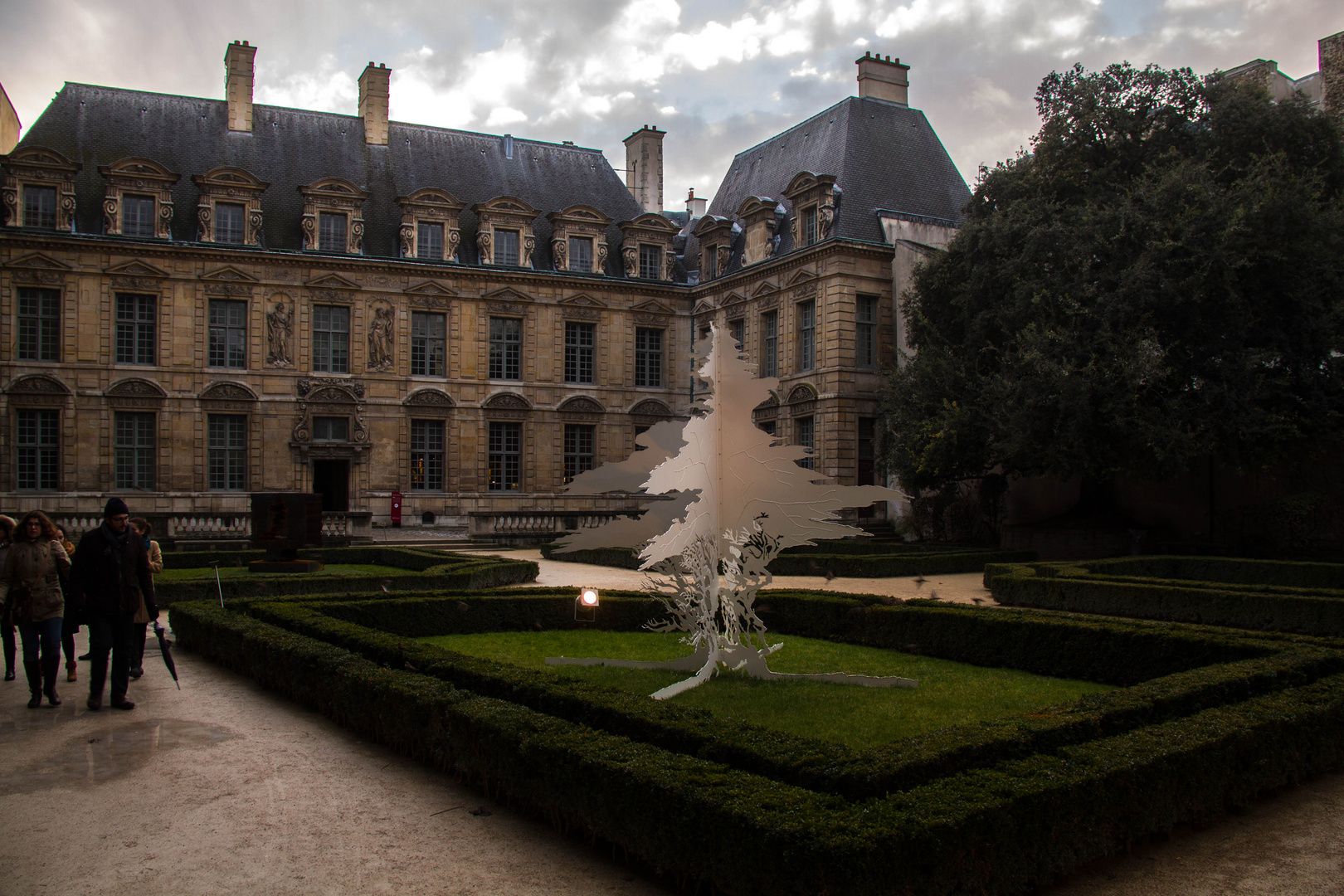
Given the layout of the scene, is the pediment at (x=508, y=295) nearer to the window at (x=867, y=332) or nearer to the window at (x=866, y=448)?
the window at (x=867, y=332)

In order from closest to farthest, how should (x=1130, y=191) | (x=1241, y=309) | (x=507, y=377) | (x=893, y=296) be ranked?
1. (x=1241, y=309)
2. (x=1130, y=191)
3. (x=893, y=296)
4. (x=507, y=377)

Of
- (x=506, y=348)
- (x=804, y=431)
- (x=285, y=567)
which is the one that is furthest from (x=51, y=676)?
(x=506, y=348)

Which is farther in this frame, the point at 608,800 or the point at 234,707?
the point at 234,707

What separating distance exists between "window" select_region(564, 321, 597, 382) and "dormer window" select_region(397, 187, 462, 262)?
4213mm

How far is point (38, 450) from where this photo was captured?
26.7 m

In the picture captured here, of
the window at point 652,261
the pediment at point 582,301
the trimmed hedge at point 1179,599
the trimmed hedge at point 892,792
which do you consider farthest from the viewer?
the window at point 652,261

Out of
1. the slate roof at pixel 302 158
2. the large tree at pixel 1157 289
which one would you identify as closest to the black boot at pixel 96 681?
the large tree at pixel 1157 289

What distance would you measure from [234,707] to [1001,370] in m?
16.3

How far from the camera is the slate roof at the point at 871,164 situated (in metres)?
27.5

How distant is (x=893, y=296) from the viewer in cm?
2689

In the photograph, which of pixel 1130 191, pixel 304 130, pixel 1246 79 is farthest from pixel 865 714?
pixel 304 130

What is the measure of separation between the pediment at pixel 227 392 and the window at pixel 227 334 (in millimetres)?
634

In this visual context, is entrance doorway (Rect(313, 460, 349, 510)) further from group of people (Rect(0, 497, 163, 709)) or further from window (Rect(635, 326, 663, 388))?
group of people (Rect(0, 497, 163, 709))

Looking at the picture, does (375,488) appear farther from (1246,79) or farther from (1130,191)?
(1246,79)
